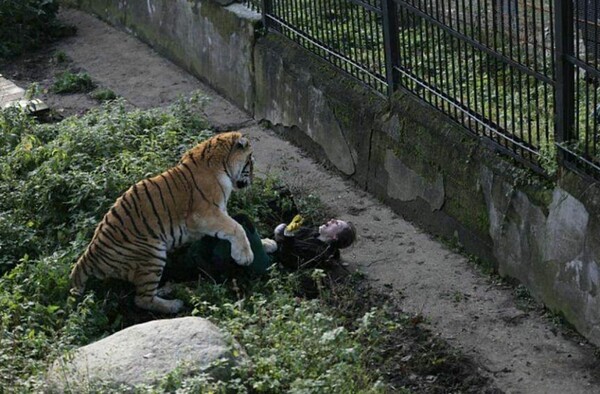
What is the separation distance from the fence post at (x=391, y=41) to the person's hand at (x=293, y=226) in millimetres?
1311

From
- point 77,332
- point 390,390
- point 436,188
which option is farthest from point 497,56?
point 77,332

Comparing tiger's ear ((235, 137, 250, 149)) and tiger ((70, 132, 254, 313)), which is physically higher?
tiger's ear ((235, 137, 250, 149))

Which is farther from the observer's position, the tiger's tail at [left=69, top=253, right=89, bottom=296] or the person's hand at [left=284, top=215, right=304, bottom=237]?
the person's hand at [left=284, top=215, right=304, bottom=237]

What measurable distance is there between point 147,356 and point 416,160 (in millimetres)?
3186

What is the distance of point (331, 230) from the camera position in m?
8.23

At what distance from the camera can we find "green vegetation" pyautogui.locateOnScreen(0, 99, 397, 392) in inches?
250

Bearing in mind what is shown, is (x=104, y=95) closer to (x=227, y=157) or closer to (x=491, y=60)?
(x=227, y=157)

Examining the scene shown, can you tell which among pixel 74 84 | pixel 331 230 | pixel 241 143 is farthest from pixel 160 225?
pixel 74 84

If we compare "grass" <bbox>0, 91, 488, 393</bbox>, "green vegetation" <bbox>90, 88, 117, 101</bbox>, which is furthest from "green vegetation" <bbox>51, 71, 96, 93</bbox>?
"grass" <bbox>0, 91, 488, 393</bbox>

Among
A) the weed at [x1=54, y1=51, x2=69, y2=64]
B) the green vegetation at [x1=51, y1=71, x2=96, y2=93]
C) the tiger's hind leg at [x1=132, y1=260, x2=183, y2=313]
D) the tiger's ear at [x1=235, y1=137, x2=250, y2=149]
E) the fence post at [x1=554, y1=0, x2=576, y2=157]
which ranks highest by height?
the fence post at [x1=554, y1=0, x2=576, y2=157]

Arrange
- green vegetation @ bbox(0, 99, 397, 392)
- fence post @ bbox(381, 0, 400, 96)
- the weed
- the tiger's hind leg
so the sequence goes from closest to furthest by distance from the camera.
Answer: green vegetation @ bbox(0, 99, 397, 392) < the tiger's hind leg < fence post @ bbox(381, 0, 400, 96) < the weed

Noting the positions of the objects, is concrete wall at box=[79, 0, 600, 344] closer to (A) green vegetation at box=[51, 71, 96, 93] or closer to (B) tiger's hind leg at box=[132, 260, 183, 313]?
(A) green vegetation at box=[51, 71, 96, 93]

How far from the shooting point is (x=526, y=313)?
300 inches

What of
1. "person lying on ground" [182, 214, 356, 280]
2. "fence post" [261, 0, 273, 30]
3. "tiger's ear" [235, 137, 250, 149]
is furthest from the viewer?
"fence post" [261, 0, 273, 30]
